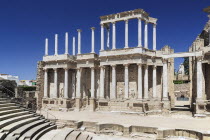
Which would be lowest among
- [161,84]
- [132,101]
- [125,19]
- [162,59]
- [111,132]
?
[111,132]

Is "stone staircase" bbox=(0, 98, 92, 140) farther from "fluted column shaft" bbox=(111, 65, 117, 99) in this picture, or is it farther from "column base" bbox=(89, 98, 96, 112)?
"fluted column shaft" bbox=(111, 65, 117, 99)

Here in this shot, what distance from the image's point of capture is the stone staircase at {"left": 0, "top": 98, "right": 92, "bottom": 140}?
1206cm

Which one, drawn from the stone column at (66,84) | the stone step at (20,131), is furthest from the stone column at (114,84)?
the stone step at (20,131)

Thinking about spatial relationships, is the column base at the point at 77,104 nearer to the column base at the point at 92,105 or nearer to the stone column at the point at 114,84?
the column base at the point at 92,105

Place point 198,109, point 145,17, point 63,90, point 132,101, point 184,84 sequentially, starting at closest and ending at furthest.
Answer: point 198,109
point 132,101
point 145,17
point 63,90
point 184,84

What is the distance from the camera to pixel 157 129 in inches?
579

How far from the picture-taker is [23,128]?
13.2 meters

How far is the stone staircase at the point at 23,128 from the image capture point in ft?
39.6

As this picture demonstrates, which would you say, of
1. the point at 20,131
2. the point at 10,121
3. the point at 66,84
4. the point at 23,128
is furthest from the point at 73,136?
the point at 66,84

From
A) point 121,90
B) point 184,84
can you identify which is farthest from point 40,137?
point 184,84

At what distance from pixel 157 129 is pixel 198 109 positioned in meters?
10.8

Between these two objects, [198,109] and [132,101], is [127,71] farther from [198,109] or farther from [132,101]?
[198,109]

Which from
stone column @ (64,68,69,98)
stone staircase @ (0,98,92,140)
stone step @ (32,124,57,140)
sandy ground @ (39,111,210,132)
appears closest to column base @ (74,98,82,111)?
stone column @ (64,68,69,98)

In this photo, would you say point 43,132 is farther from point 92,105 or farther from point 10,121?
point 92,105
